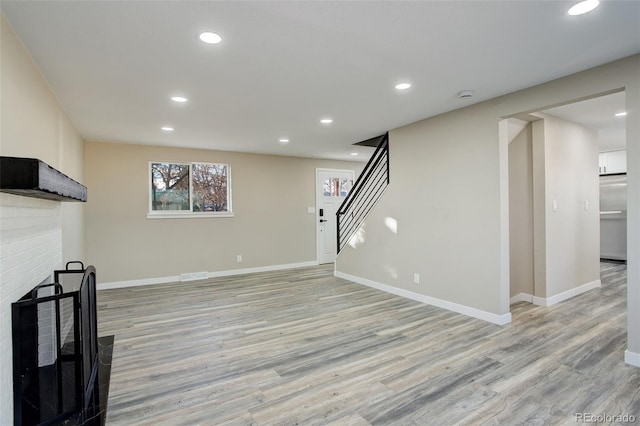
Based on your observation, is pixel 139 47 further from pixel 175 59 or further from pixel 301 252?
pixel 301 252

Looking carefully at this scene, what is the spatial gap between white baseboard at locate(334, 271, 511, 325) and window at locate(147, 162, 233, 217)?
2.97m

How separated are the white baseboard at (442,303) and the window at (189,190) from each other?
2.97 metres

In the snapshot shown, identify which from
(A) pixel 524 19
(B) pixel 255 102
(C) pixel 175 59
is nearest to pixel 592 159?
(A) pixel 524 19

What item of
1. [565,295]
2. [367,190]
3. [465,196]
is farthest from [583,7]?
[367,190]

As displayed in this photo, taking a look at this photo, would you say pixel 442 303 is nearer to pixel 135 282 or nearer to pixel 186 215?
pixel 186 215

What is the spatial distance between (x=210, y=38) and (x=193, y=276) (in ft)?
15.2

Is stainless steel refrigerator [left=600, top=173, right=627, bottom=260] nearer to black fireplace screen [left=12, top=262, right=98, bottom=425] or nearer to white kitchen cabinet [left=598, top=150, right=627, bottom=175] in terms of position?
white kitchen cabinet [left=598, top=150, right=627, bottom=175]

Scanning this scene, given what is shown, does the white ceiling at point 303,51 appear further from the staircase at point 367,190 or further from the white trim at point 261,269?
the white trim at point 261,269

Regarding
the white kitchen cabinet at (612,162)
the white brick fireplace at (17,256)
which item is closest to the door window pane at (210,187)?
the white brick fireplace at (17,256)

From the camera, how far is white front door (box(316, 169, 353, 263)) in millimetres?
7262

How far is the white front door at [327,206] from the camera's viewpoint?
23.8 feet

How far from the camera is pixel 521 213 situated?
420 centimetres

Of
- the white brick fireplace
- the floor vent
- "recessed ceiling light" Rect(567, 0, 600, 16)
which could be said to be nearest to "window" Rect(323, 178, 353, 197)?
the floor vent

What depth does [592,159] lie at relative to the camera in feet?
15.5
